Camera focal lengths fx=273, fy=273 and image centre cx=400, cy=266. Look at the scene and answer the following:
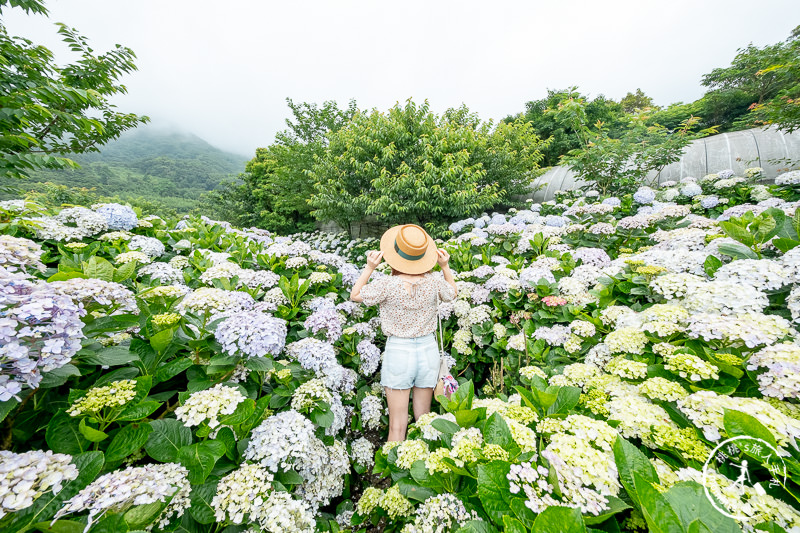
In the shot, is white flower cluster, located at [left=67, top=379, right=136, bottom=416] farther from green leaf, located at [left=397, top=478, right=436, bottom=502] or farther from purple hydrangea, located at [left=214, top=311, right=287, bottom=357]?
green leaf, located at [left=397, top=478, right=436, bottom=502]

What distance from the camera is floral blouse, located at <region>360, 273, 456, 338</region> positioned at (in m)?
2.25

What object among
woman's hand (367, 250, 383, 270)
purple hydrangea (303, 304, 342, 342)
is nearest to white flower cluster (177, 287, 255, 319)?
purple hydrangea (303, 304, 342, 342)

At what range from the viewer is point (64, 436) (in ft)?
3.32

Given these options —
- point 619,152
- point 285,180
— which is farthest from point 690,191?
Result: point 285,180

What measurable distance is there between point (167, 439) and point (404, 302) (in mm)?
1565

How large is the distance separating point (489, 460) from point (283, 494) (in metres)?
0.84

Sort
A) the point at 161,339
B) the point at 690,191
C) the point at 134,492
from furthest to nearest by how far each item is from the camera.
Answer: the point at 690,191, the point at 161,339, the point at 134,492

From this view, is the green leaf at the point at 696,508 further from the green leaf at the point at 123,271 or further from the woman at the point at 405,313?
the green leaf at the point at 123,271

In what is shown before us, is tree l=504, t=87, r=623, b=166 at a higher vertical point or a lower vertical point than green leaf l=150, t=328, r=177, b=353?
higher

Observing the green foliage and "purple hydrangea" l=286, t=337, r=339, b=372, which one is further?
the green foliage

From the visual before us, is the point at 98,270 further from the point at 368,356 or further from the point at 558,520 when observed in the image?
the point at 558,520

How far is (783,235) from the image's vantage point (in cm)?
189

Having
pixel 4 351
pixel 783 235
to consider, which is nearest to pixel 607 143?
pixel 783 235

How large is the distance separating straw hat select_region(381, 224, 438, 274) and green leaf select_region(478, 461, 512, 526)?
1514mm
